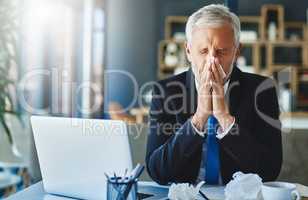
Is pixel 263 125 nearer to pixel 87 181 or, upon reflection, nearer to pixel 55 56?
pixel 87 181

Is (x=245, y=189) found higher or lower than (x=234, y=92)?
lower

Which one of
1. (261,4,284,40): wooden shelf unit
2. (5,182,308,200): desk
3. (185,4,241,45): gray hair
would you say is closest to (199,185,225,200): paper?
(5,182,308,200): desk

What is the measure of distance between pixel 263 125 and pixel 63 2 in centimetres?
300

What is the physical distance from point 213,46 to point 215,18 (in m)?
0.13

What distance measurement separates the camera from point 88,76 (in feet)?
15.8

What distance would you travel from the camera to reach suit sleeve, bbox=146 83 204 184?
1682 mm

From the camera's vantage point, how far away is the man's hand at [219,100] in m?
1.75

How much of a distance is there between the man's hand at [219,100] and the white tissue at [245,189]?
1.91 ft

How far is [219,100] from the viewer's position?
1.75m

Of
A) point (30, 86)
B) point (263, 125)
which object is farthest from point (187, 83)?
point (30, 86)

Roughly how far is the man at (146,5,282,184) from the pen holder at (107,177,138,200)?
55 centimetres

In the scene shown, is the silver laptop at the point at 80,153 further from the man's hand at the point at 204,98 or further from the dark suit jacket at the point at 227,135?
the man's hand at the point at 204,98

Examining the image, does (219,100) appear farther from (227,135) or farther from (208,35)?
(208,35)

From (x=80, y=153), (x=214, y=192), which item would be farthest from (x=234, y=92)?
(x=80, y=153)
